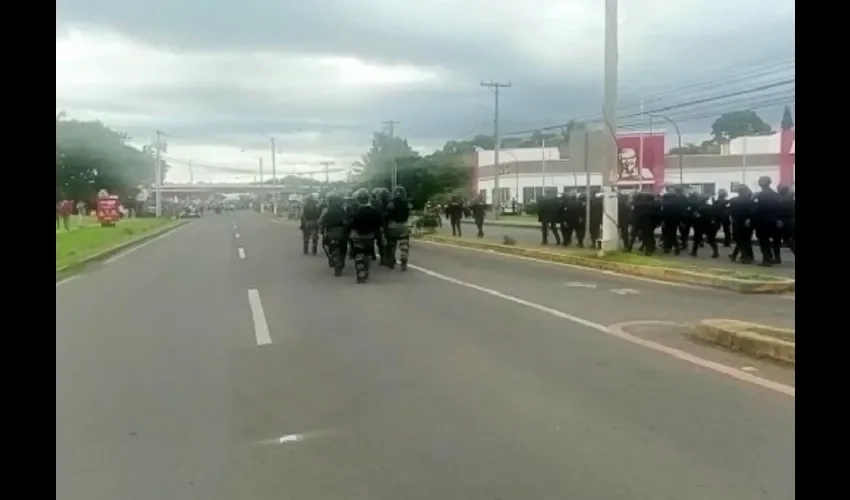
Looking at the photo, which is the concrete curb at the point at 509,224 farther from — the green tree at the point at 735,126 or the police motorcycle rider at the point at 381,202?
the green tree at the point at 735,126

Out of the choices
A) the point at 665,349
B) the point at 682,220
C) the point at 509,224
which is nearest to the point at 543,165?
the point at 509,224

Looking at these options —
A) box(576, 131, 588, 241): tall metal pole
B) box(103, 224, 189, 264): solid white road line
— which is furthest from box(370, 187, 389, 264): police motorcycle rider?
box(103, 224, 189, 264): solid white road line

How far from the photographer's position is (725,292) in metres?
17.2

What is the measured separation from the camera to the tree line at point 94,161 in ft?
14.2

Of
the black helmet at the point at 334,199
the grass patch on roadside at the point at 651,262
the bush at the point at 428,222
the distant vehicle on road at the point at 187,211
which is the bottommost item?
the grass patch on roadside at the point at 651,262

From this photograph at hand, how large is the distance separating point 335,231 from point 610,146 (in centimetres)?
680

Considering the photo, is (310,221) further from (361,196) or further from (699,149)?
(699,149)

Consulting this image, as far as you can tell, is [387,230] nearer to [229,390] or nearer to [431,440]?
[229,390]

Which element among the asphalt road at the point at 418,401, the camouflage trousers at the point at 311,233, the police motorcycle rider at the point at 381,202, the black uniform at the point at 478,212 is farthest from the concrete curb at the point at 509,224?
the asphalt road at the point at 418,401

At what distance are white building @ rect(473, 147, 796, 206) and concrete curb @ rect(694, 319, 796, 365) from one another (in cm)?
172

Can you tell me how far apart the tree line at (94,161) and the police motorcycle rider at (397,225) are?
10595 millimetres

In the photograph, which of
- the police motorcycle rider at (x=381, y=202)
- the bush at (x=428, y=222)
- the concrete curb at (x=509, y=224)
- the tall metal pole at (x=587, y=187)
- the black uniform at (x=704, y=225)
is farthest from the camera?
the concrete curb at (x=509, y=224)

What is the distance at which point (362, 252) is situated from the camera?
64.7ft
